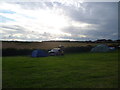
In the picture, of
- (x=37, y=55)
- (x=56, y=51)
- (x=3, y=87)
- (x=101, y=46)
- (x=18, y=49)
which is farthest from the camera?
(x=101, y=46)

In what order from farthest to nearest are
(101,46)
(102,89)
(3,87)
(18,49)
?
(101,46), (18,49), (3,87), (102,89)

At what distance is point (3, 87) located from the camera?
26.9ft

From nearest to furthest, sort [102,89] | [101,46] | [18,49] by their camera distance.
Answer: [102,89] → [18,49] → [101,46]

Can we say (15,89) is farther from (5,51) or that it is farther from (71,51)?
(71,51)

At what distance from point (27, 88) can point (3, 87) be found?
44.2 inches

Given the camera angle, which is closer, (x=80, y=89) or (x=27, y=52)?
(x=80, y=89)

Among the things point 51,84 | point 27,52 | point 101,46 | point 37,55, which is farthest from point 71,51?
point 51,84

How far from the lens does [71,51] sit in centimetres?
3888

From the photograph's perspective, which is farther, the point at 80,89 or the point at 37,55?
the point at 37,55

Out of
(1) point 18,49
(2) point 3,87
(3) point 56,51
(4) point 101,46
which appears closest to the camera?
(2) point 3,87

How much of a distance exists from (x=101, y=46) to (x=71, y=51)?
625cm

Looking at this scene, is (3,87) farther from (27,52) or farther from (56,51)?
(27,52)

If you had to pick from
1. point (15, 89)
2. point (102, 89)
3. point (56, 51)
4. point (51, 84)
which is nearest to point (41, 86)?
point (51, 84)

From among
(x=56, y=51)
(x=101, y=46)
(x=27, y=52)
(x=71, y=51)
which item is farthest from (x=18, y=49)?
(x=101, y=46)
